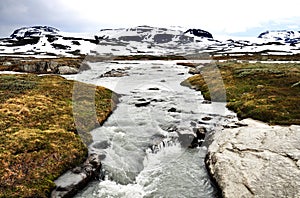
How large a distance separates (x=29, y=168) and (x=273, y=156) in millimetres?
13975

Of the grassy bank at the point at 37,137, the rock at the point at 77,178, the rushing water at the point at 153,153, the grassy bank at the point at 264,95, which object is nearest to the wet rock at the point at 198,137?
the rushing water at the point at 153,153

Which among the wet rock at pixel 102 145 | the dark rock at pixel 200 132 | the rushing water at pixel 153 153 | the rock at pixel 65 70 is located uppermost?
the rock at pixel 65 70

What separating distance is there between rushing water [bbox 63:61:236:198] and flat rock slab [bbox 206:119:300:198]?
4.20 ft

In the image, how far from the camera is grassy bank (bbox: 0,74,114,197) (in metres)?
14.1

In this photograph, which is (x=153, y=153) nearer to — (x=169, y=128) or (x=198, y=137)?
(x=198, y=137)

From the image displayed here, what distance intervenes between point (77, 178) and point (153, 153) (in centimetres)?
669

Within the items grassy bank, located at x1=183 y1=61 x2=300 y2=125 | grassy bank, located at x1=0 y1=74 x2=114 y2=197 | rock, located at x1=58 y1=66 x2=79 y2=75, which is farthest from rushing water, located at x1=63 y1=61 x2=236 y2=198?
rock, located at x1=58 y1=66 x2=79 y2=75

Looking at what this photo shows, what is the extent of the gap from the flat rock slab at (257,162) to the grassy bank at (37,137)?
920 centimetres

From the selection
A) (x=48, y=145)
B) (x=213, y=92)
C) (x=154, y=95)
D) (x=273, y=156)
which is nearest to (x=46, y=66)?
(x=154, y=95)

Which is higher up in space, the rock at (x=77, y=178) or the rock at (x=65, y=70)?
the rock at (x=65, y=70)

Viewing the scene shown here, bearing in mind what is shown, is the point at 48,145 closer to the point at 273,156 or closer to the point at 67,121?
the point at 67,121

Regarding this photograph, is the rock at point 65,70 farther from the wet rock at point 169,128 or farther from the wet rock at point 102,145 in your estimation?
the wet rock at point 102,145

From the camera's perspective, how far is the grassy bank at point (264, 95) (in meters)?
23.5

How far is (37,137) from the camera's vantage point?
1878 cm
